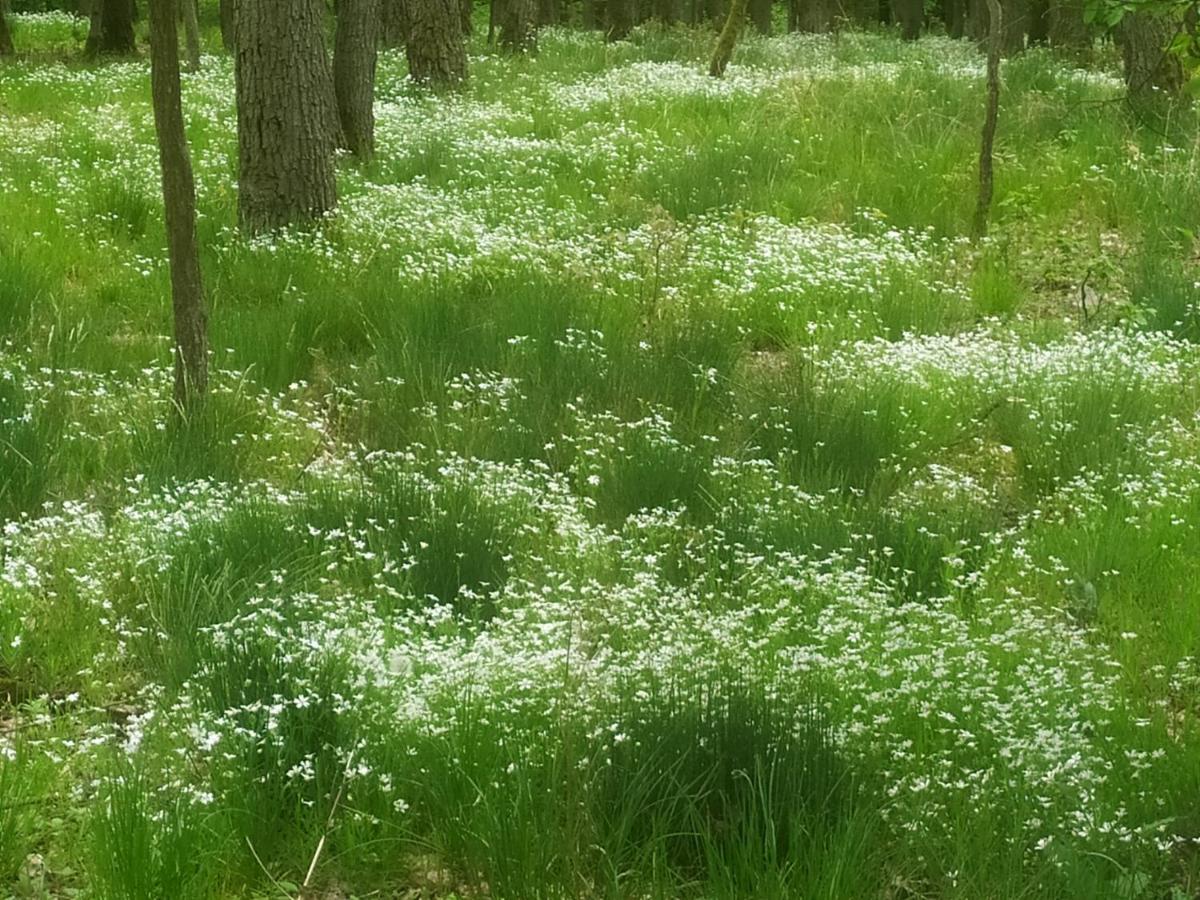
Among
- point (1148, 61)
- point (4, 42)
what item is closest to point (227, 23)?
point (4, 42)

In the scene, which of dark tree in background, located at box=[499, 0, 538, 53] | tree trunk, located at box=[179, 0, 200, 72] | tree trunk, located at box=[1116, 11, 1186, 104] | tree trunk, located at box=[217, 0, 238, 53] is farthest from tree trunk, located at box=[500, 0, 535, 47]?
tree trunk, located at box=[1116, 11, 1186, 104]

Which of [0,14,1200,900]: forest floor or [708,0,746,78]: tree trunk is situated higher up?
[708,0,746,78]: tree trunk

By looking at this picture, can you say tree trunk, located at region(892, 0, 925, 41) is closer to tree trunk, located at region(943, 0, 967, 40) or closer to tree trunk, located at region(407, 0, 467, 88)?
tree trunk, located at region(943, 0, 967, 40)

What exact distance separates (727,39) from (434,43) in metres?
3.10

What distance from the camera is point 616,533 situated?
4797mm

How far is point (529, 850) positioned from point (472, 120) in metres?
9.69

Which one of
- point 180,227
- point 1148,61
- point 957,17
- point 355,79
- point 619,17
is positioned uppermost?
point 957,17

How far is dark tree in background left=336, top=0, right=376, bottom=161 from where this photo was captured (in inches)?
408

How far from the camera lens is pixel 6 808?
296 centimetres

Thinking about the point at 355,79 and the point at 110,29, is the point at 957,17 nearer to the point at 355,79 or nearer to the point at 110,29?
the point at 110,29

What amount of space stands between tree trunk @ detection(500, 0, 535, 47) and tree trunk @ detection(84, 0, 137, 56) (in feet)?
20.7

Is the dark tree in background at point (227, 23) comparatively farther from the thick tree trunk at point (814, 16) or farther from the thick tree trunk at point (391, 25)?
the thick tree trunk at point (814, 16)

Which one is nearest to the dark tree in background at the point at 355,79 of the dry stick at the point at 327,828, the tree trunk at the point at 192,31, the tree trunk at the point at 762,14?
the tree trunk at the point at 192,31

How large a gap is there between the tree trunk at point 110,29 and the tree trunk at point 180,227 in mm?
15884
